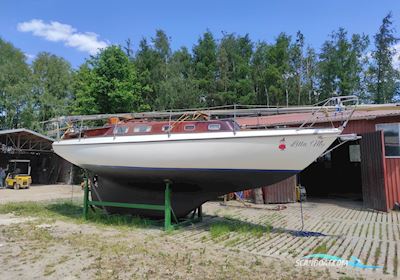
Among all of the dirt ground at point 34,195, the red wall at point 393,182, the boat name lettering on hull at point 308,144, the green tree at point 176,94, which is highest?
the green tree at point 176,94

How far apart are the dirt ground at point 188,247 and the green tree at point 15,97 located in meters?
26.8

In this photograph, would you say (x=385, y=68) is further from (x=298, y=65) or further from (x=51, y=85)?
(x=51, y=85)

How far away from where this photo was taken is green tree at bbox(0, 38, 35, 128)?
3372cm

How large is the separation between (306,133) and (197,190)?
306 cm

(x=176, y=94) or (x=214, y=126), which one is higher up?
(x=176, y=94)

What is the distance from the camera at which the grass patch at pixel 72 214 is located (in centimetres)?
898

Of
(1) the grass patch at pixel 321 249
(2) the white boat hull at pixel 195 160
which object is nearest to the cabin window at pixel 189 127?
(2) the white boat hull at pixel 195 160

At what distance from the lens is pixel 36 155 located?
27.5 metres

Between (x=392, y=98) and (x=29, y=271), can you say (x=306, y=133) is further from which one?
(x=392, y=98)

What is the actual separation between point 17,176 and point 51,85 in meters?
19.9

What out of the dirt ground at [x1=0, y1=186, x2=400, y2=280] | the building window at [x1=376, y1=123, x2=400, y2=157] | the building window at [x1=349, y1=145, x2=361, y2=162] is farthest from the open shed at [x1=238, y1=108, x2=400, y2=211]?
the building window at [x1=349, y1=145, x2=361, y2=162]

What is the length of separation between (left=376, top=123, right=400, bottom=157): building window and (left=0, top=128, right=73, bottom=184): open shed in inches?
766

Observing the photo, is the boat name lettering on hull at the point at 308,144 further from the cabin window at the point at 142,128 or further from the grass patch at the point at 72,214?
the grass patch at the point at 72,214

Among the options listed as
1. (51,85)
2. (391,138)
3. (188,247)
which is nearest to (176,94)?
(51,85)
